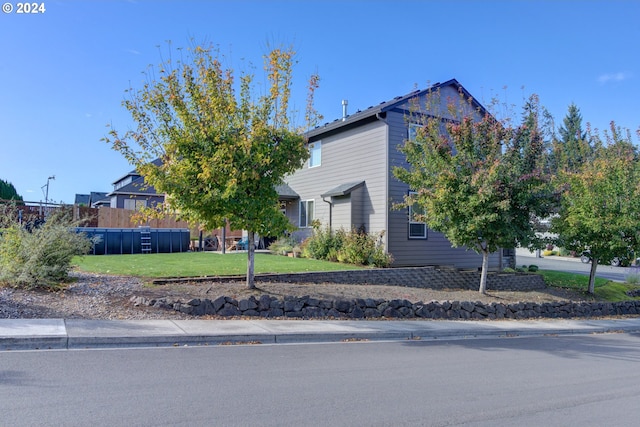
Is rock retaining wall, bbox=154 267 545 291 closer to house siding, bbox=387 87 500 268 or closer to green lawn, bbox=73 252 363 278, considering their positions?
green lawn, bbox=73 252 363 278

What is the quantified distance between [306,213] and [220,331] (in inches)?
593

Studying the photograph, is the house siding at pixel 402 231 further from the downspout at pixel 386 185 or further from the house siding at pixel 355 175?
the house siding at pixel 355 175

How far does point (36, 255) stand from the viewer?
35.6 feet

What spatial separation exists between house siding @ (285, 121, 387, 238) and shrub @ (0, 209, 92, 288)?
1101 cm

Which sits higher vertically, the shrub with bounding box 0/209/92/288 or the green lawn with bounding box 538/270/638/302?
the shrub with bounding box 0/209/92/288

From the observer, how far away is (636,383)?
7.04m

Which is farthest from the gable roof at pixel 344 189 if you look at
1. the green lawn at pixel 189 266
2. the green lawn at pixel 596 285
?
the green lawn at pixel 596 285

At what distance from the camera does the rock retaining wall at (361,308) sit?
10.3 metres

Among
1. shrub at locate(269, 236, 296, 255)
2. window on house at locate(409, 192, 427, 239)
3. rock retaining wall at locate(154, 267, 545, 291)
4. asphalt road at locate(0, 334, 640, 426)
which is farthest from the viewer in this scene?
shrub at locate(269, 236, 296, 255)

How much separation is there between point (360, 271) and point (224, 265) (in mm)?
4549

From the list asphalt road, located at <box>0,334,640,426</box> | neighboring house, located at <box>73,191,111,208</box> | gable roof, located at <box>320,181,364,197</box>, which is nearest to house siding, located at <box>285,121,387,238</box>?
gable roof, located at <box>320,181,364,197</box>

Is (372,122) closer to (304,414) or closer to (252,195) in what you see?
(252,195)

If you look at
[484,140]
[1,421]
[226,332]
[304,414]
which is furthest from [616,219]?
[1,421]

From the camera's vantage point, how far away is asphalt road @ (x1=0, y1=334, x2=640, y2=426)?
4.90 meters
